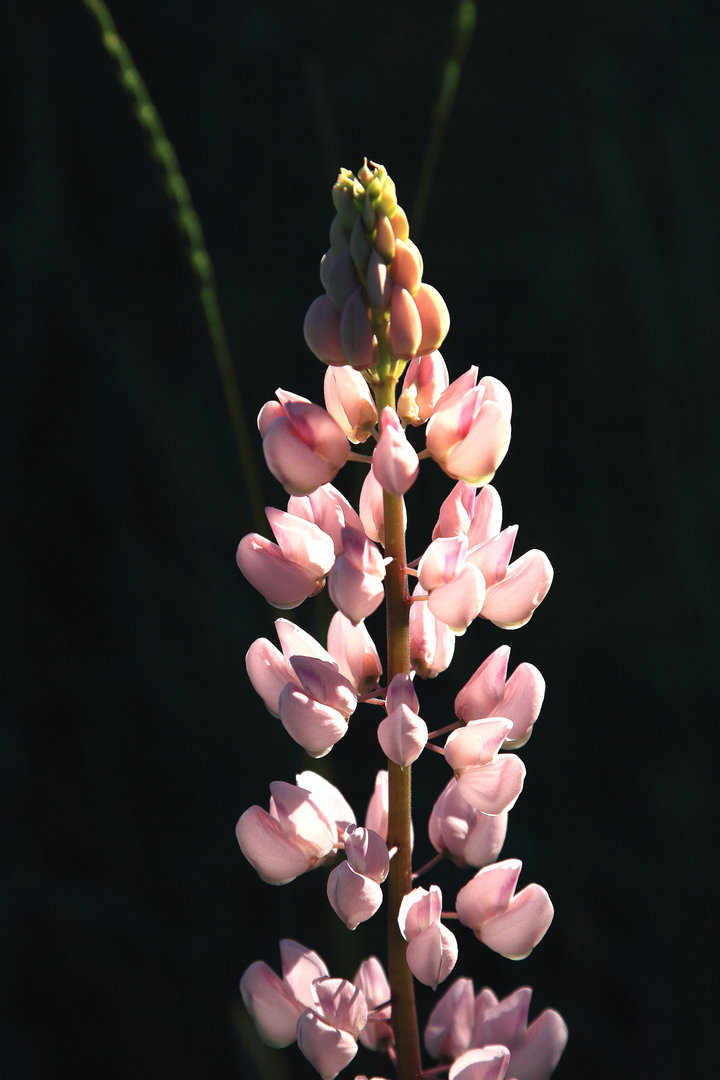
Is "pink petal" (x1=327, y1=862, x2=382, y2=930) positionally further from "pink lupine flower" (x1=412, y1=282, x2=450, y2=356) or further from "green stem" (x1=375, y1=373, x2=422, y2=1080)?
"pink lupine flower" (x1=412, y1=282, x2=450, y2=356)

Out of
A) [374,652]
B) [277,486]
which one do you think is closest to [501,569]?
[374,652]

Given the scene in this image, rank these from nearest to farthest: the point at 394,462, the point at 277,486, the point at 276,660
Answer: the point at 394,462
the point at 276,660
the point at 277,486

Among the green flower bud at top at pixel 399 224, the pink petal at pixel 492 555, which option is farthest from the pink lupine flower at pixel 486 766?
the green flower bud at top at pixel 399 224

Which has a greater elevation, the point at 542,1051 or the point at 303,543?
the point at 303,543

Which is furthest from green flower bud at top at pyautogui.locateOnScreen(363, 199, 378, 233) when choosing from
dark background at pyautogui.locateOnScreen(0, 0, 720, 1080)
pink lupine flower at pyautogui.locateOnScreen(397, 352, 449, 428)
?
dark background at pyautogui.locateOnScreen(0, 0, 720, 1080)

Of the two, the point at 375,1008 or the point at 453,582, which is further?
the point at 375,1008

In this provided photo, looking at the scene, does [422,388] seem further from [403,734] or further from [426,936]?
[426,936]
